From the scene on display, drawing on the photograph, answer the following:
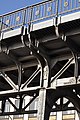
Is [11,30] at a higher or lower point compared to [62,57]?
higher

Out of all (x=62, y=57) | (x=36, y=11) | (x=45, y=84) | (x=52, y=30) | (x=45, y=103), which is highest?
(x=36, y=11)

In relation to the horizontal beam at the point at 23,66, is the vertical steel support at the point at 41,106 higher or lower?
lower

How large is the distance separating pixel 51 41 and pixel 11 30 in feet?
6.91

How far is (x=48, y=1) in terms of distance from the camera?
13820 mm

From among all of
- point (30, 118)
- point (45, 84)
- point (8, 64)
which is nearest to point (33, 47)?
point (45, 84)

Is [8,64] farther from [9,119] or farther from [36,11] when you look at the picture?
[9,119]

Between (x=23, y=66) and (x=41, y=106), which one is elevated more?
(x=23, y=66)

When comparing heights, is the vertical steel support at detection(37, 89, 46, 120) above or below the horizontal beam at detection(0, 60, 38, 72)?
below

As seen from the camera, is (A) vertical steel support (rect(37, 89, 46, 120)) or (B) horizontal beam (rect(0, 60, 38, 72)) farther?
(B) horizontal beam (rect(0, 60, 38, 72))

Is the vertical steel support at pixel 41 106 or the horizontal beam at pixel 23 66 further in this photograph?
the horizontal beam at pixel 23 66

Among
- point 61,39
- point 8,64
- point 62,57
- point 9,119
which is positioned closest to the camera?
point 61,39

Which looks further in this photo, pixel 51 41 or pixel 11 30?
pixel 11 30

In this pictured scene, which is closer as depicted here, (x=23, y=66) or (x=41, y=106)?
(x=41, y=106)

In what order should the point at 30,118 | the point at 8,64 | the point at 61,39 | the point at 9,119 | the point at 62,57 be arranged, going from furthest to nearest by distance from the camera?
the point at 9,119
the point at 30,118
the point at 8,64
the point at 62,57
the point at 61,39
